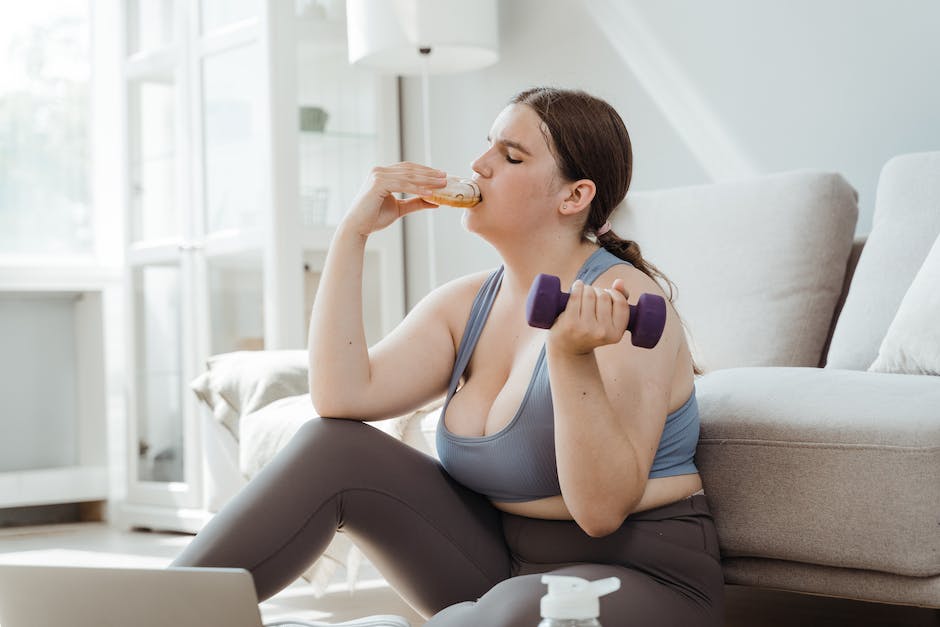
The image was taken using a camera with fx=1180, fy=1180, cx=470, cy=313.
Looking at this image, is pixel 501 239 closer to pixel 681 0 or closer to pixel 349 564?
pixel 349 564

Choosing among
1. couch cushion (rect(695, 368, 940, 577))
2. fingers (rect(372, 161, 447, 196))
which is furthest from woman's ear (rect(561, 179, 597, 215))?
couch cushion (rect(695, 368, 940, 577))

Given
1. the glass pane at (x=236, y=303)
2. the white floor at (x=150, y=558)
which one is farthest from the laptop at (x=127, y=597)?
the glass pane at (x=236, y=303)

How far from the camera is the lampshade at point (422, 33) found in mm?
3186

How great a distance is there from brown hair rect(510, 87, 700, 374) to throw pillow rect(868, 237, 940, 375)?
0.51 m

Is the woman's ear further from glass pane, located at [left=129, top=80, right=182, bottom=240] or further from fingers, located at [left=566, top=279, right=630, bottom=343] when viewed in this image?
glass pane, located at [left=129, top=80, right=182, bottom=240]

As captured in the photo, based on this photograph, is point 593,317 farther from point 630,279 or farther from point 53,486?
point 53,486

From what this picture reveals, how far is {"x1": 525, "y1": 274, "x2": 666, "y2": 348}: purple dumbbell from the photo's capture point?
108 centimetres

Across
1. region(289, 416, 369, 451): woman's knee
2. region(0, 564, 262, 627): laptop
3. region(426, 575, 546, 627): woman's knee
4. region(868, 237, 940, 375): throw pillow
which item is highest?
region(868, 237, 940, 375): throw pillow

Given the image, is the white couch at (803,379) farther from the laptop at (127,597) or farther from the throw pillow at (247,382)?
the laptop at (127,597)

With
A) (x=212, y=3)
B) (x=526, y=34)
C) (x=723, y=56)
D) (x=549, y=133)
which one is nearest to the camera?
(x=549, y=133)

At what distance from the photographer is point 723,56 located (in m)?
2.93

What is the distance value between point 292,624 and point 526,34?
2460 mm

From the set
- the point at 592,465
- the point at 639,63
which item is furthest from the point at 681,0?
the point at 592,465

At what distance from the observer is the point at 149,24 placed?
3.98 meters
